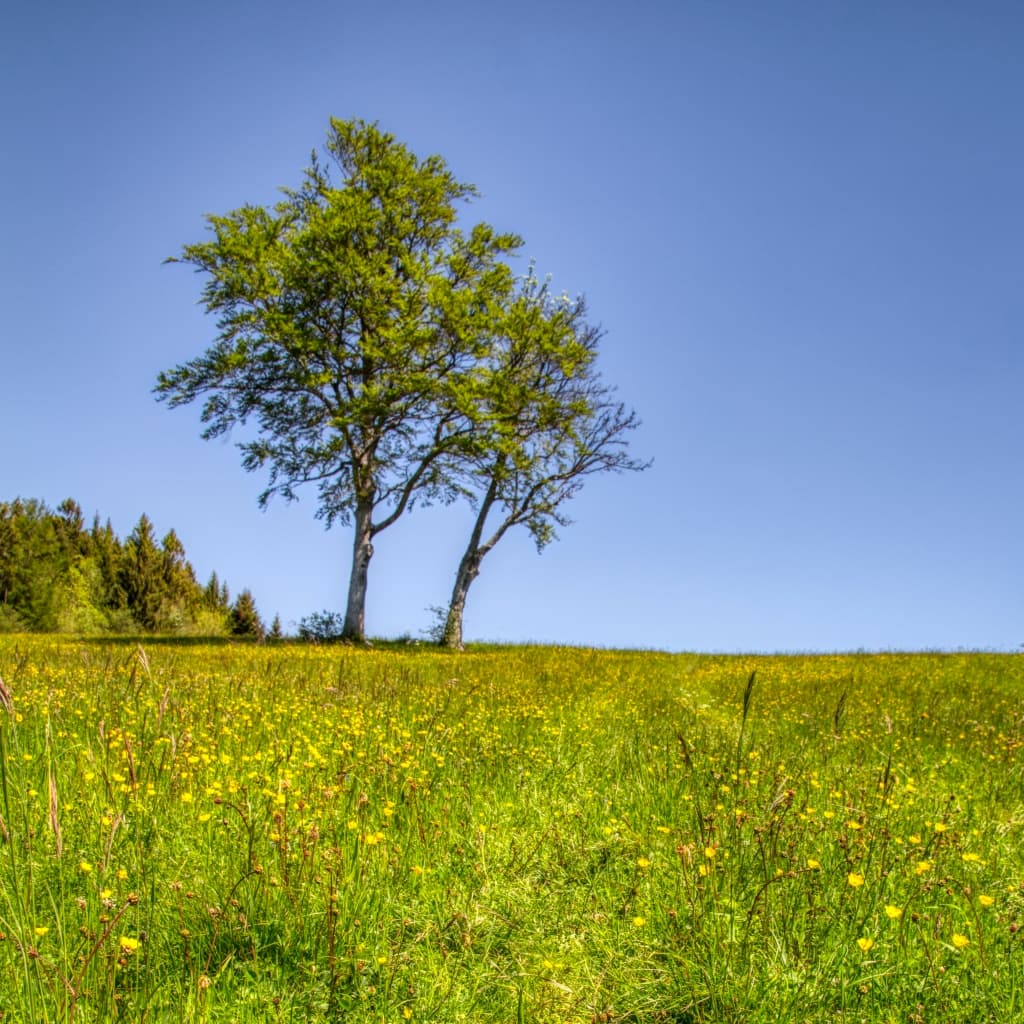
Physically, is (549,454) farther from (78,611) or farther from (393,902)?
(78,611)

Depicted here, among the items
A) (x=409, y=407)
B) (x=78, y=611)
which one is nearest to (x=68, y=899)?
(x=409, y=407)

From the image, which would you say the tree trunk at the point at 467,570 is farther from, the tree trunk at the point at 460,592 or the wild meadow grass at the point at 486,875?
the wild meadow grass at the point at 486,875

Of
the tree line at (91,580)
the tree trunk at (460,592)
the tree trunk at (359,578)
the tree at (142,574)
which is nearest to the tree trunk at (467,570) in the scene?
the tree trunk at (460,592)

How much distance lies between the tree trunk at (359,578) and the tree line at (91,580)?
1682 cm

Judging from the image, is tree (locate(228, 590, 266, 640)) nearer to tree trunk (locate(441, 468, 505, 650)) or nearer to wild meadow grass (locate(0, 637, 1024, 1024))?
tree trunk (locate(441, 468, 505, 650))

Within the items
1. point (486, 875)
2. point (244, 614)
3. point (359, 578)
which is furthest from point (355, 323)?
point (244, 614)

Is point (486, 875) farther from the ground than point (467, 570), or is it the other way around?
point (467, 570)

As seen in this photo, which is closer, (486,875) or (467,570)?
(486,875)

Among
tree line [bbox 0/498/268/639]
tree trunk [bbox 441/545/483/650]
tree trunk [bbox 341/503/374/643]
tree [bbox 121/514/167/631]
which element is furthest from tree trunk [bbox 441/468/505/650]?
tree [bbox 121/514/167/631]

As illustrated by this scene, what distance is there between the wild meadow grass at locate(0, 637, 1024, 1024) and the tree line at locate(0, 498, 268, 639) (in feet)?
113

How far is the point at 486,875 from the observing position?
3379mm

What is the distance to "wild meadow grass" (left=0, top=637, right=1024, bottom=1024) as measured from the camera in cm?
244

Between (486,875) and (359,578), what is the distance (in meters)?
20.2

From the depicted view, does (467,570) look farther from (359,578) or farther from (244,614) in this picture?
(244,614)
